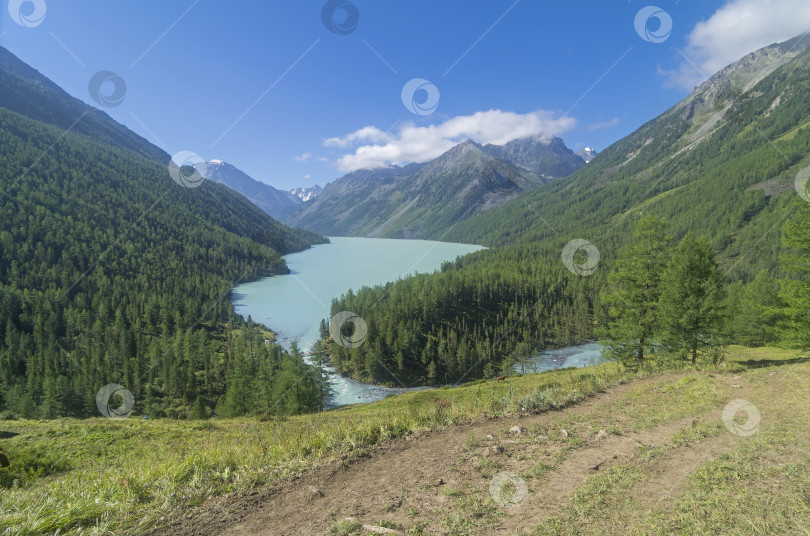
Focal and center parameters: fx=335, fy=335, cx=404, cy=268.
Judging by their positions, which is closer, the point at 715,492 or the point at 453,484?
the point at 715,492

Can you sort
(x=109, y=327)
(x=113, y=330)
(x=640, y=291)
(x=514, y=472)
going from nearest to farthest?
(x=514, y=472) → (x=640, y=291) → (x=113, y=330) → (x=109, y=327)

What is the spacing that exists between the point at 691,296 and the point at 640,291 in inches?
154

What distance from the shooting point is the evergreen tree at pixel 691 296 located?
72.2 ft

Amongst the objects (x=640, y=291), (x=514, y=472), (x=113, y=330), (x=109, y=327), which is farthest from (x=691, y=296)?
(x=109, y=327)

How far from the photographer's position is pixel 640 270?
25.9 m

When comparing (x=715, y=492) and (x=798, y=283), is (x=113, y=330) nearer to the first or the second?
(x=715, y=492)

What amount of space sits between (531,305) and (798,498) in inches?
5102

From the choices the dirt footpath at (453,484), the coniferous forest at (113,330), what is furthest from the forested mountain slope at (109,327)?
the dirt footpath at (453,484)

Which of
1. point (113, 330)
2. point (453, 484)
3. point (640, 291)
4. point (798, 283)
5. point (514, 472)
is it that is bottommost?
point (514, 472)

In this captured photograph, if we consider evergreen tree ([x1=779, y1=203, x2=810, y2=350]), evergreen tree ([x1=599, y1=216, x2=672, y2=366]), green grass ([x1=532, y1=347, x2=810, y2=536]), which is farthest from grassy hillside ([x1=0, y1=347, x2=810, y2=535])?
evergreen tree ([x1=599, y1=216, x2=672, y2=366])

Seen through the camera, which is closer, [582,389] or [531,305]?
[582,389]

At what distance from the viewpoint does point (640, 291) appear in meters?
26.0

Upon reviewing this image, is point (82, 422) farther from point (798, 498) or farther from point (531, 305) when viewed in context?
point (531, 305)

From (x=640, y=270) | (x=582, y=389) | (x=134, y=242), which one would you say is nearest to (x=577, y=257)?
(x=640, y=270)
